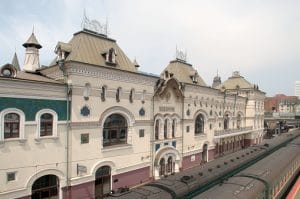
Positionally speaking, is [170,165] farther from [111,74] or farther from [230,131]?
[230,131]

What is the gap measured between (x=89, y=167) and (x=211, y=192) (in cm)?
1078

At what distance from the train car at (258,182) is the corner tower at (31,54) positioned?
1885 centimetres

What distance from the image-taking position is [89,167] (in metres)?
20.5

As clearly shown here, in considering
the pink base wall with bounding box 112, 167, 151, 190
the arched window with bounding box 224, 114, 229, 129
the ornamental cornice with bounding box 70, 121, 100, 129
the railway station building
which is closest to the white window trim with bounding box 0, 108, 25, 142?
the railway station building

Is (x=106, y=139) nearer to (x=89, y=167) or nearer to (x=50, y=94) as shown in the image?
(x=89, y=167)

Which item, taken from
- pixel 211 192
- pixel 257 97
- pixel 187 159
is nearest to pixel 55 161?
pixel 211 192

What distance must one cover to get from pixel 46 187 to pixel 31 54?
12407 millimetres

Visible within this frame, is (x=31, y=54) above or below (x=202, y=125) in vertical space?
above

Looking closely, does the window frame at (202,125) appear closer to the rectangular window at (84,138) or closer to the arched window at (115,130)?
the arched window at (115,130)

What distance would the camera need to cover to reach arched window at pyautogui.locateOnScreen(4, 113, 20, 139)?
628 inches

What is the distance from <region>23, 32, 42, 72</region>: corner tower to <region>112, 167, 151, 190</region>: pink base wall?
12634 mm

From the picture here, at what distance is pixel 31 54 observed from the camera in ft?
77.4

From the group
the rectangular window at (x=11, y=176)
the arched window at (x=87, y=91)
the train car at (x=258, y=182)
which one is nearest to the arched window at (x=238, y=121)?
the train car at (x=258, y=182)

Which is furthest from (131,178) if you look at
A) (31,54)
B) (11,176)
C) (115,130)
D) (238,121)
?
(238,121)
